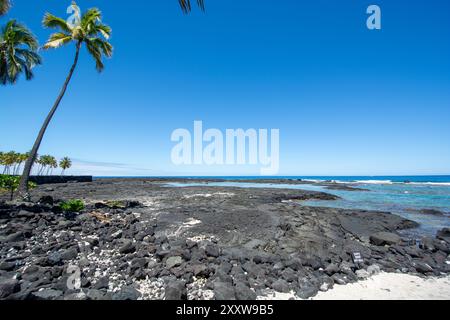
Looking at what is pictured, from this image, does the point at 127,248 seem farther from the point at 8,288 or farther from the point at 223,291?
the point at 223,291

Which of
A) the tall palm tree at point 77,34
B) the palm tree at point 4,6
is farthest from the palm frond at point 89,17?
the palm tree at point 4,6

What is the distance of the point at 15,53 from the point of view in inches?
635

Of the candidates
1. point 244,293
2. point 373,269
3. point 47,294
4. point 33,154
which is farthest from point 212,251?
point 33,154

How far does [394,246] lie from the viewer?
797 centimetres

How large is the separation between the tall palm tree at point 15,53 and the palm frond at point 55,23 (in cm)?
209

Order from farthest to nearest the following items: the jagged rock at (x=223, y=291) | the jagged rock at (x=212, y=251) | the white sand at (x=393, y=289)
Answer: the jagged rock at (x=212, y=251) < the white sand at (x=393, y=289) < the jagged rock at (x=223, y=291)

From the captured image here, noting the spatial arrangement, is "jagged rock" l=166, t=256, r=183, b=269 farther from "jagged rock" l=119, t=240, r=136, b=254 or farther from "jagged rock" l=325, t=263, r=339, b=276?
"jagged rock" l=325, t=263, r=339, b=276

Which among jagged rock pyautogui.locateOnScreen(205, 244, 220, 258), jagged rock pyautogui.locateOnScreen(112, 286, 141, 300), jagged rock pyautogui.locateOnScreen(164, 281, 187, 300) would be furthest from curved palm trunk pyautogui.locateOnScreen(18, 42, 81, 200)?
jagged rock pyautogui.locateOnScreen(164, 281, 187, 300)

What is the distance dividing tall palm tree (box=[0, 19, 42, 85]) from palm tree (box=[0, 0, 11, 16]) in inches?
125

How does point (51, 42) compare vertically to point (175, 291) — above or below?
above

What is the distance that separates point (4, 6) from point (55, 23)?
111 inches

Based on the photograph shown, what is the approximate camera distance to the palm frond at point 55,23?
14.5 m

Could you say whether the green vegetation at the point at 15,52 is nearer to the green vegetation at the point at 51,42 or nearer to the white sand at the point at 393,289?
the green vegetation at the point at 51,42
